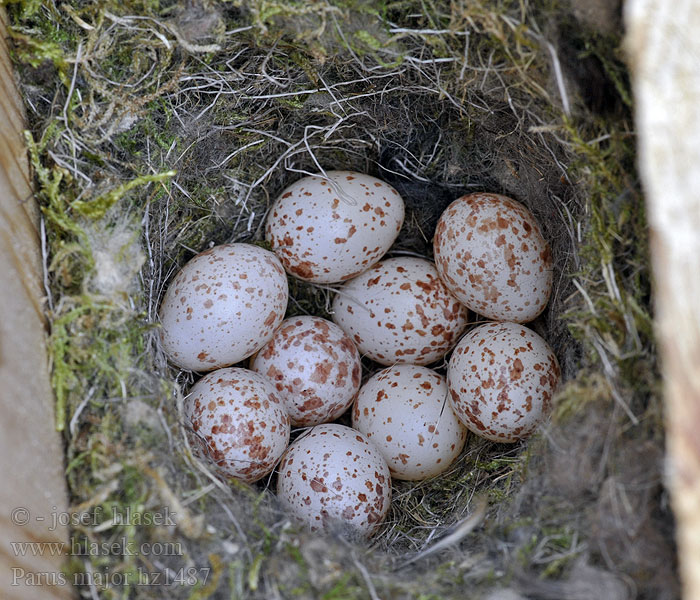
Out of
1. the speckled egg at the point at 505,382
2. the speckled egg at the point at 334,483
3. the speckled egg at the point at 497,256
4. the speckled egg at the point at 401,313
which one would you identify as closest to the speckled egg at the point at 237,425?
the speckled egg at the point at 334,483

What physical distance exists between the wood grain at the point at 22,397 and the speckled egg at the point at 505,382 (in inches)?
38.4

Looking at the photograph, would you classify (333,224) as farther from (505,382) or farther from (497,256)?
(505,382)

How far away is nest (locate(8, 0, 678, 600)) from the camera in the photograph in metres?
1.25

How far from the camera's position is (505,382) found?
5.55 feet

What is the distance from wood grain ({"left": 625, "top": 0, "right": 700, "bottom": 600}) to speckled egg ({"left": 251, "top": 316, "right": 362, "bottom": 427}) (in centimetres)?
101

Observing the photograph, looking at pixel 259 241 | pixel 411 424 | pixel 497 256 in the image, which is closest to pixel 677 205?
pixel 497 256

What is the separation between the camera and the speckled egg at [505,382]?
1.68m

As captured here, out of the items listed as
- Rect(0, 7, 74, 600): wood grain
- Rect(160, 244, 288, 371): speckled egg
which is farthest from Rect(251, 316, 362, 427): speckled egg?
Rect(0, 7, 74, 600): wood grain

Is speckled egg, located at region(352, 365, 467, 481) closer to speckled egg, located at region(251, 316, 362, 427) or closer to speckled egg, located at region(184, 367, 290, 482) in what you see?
speckled egg, located at region(251, 316, 362, 427)

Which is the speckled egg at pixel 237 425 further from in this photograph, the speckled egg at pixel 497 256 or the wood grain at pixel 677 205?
the wood grain at pixel 677 205

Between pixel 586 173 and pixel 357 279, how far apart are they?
2.51 ft

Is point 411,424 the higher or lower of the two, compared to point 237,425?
lower

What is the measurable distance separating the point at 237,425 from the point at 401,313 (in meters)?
0.56

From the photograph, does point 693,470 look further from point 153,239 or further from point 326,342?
point 153,239
